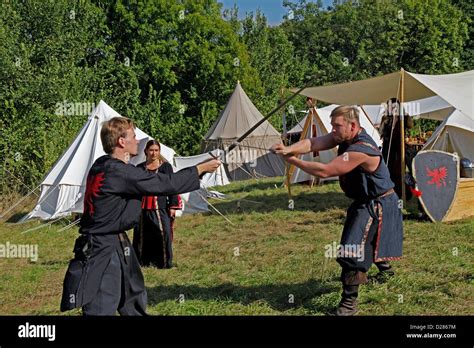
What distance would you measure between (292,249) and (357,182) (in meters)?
2.68

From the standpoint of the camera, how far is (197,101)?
2708 centimetres

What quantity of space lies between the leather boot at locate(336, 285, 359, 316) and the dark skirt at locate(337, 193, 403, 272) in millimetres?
165

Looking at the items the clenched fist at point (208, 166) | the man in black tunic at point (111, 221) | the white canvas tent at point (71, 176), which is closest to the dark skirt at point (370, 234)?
the clenched fist at point (208, 166)

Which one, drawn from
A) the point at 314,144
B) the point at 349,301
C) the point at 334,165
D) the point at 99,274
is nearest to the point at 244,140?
the point at 314,144

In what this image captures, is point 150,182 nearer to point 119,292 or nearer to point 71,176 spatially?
point 119,292

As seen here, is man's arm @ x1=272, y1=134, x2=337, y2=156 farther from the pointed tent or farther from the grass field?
the pointed tent

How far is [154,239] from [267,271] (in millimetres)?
1322

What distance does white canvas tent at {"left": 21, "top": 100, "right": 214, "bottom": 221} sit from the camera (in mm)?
9258

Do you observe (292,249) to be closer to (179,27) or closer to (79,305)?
(79,305)

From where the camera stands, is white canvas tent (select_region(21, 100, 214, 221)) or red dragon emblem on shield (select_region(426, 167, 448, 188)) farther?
white canvas tent (select_region(21, 100, 214, 221))

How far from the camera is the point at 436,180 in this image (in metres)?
7.60

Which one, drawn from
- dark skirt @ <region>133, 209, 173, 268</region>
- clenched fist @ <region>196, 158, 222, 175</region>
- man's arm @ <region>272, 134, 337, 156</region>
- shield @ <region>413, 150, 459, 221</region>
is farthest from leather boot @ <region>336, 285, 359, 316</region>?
shield @ <region>413, 150, 459, 221</region>

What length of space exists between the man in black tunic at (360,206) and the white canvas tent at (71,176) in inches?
222

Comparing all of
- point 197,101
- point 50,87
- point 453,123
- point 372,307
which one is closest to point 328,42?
point 197,101
